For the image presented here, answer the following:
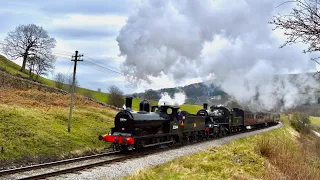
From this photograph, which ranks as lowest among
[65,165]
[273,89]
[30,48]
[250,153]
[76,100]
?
[65,165]

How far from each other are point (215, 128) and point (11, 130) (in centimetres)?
1696

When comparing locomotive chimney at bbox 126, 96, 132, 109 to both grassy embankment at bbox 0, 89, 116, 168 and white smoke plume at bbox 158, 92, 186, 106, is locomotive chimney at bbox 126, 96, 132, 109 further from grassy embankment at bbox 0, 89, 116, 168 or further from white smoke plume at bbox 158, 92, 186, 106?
white smoke plume at bbox 158, 92, 186, 106

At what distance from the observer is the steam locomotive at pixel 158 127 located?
17.7 meters

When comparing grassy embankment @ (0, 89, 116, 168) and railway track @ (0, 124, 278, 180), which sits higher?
grassy embankment @ (0, 89, 116, 168)

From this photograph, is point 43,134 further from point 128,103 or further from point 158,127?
point 158,127

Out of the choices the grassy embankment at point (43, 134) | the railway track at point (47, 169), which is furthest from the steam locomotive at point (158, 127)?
the grassy embankment at point (43, 134)

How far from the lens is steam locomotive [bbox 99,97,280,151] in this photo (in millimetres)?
17672

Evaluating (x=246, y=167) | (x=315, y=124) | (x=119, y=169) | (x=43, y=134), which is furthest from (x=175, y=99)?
(x=315, y=124)

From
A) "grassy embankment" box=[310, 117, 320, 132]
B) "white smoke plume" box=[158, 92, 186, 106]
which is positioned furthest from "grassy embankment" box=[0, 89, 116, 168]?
"grassy embankment" box=[310, 117, 320, 132]

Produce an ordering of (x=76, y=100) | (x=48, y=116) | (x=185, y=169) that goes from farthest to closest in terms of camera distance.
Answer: (x=76, y=100)
(x=48, y=116)
(x=185, y=169)

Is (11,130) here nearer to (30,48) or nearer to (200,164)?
(200,164)

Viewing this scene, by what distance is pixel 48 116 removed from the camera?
912 inches

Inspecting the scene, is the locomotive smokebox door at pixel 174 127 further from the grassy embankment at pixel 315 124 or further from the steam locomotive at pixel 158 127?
the grassy embankment at pixel 315 124

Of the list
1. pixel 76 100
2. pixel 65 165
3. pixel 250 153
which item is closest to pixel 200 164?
pixel 250 153
